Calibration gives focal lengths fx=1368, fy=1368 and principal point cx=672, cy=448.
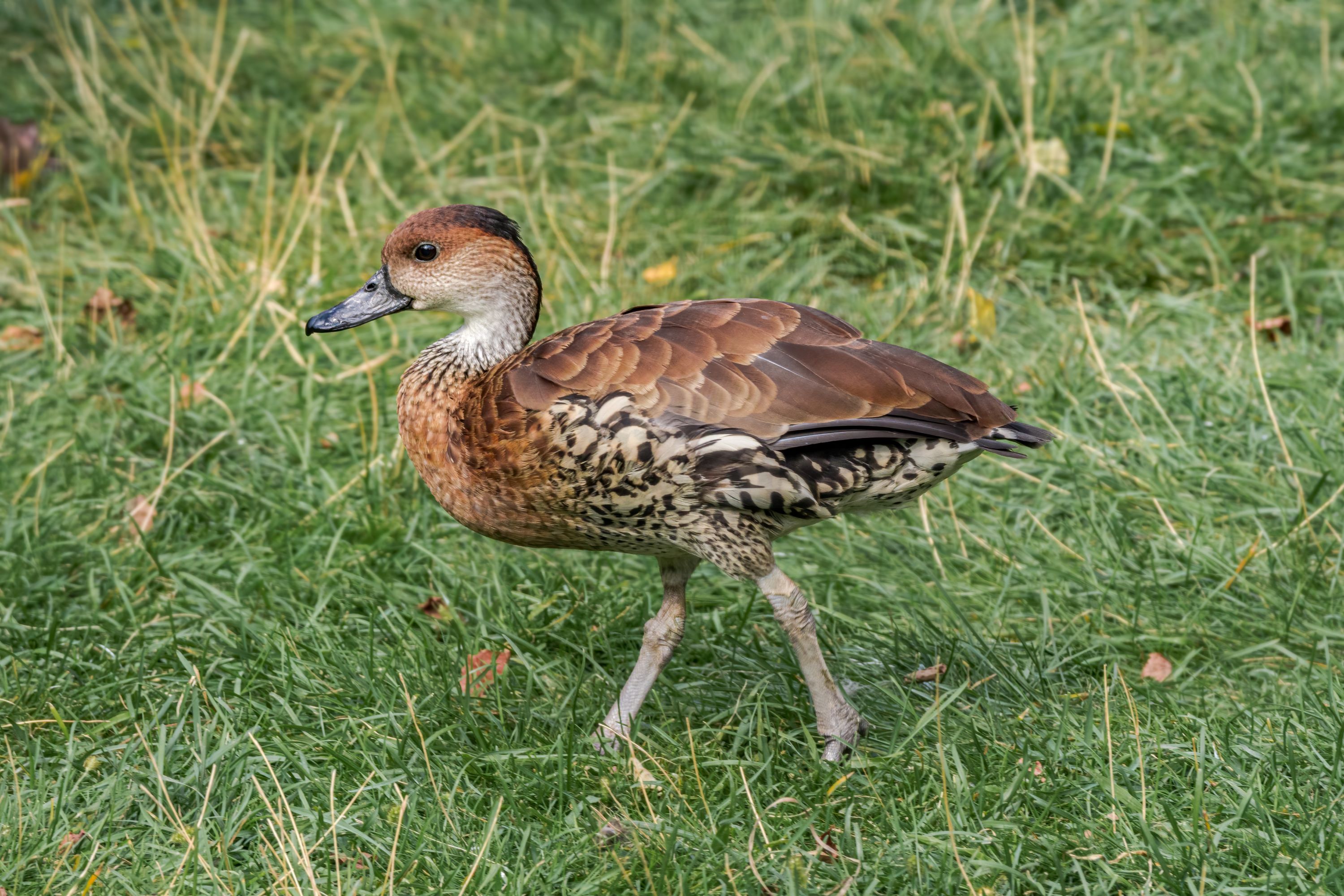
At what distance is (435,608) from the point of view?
4309 millimetres

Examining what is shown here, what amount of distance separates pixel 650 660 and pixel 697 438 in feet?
2.37

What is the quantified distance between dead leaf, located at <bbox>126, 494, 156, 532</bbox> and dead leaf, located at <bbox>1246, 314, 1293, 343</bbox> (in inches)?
161

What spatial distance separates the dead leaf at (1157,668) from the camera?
12.7ft

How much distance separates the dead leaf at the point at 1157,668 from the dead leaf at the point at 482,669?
72.1 inches

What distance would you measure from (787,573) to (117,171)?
4180 mm

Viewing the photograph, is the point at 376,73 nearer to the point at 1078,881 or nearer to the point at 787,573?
the point at 787,573

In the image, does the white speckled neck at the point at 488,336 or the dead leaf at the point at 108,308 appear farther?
the dead leaf at the point at 108,308

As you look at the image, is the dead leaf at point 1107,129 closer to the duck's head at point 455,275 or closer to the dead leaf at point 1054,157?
the dead leaf at point 1054,157

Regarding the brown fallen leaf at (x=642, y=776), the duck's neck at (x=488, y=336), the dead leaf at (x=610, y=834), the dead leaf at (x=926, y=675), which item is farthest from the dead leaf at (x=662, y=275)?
the dead leaf at (x=610, y=834)

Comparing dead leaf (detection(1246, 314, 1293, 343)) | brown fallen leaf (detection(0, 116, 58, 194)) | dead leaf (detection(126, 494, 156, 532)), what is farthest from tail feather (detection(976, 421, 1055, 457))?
brown fallen leaf (detection(0, 116, 58, 194))

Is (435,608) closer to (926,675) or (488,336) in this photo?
(488,336)

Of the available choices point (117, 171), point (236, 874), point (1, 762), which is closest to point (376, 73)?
point (117, 171)

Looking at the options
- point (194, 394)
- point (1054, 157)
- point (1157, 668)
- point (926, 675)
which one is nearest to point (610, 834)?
point (926, 675)

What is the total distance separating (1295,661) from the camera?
12.6ft
